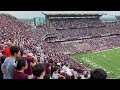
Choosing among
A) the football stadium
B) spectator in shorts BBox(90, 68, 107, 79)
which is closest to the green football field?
the football stadium

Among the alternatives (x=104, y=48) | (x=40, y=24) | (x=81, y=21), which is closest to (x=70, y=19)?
(x=81, y=21)

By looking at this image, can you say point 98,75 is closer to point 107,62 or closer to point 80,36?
point 107,62

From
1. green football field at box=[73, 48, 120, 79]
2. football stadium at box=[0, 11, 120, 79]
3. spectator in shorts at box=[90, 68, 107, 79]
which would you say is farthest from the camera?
football stadium at box=[0, 11, 120, 79]

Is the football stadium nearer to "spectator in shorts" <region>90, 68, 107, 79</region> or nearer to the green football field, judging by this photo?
the green football field

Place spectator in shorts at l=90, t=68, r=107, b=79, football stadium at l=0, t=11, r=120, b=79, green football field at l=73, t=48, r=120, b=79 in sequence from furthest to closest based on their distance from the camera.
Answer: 1. football stadium at l=0, t=11, r=120, b=79
2. green football field at l=73, t=48, r=120, b=79
3. spectator in shorts at l=90, t=68, r=107, b=79

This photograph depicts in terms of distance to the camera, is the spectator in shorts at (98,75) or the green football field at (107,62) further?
the green football field at (107,62)

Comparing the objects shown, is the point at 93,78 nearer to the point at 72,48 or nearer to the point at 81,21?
the point at 72,48

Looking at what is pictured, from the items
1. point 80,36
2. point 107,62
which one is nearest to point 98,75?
point 107,62

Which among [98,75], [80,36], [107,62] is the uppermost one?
[80,36]

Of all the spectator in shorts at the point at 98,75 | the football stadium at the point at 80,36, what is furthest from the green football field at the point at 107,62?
the spectator in shorts at the point at 98,75

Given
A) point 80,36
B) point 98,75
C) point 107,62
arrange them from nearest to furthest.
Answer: point 98,75
point 107,62
point 80,36

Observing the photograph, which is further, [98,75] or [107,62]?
[107,62]

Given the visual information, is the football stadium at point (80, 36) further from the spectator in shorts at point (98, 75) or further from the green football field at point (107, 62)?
the spectator in shorts at point (98, 75)
